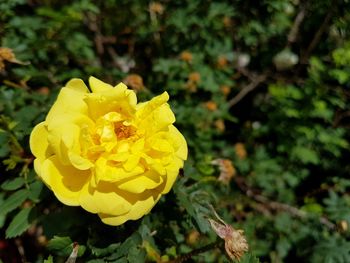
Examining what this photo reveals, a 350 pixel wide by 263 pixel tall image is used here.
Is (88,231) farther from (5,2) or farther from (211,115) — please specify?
(211,115)

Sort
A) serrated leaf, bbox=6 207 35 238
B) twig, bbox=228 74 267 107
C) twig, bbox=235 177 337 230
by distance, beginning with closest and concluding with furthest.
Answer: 1. serrated leaf, bbox=6 207 35 238
2. twig, bbox=235 177 337 230
3. twig, bbox=228 74 267 107

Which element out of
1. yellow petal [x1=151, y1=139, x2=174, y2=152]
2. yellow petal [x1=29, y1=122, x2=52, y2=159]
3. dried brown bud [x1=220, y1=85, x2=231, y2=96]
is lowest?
dried brown bud [x1=220, y1=85, x2=231, y2=96]

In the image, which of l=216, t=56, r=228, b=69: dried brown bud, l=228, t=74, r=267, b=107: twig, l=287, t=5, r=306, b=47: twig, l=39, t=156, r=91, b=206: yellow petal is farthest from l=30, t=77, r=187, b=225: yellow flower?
l=287, t=5, r=306, b=47: twig

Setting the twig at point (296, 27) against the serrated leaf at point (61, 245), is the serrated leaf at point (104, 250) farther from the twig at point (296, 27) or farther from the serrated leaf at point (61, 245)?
the twig at point (296, 27)

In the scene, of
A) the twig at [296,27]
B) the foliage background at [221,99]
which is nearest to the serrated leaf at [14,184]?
the foliage background at [221,99]

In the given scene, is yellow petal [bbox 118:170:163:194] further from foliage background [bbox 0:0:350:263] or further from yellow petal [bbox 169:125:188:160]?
foliage background [bbox 0:0:350:263]

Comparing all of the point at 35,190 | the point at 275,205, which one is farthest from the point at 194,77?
the point at 35,190

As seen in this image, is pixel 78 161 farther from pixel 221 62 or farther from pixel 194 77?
pixel 221 62
